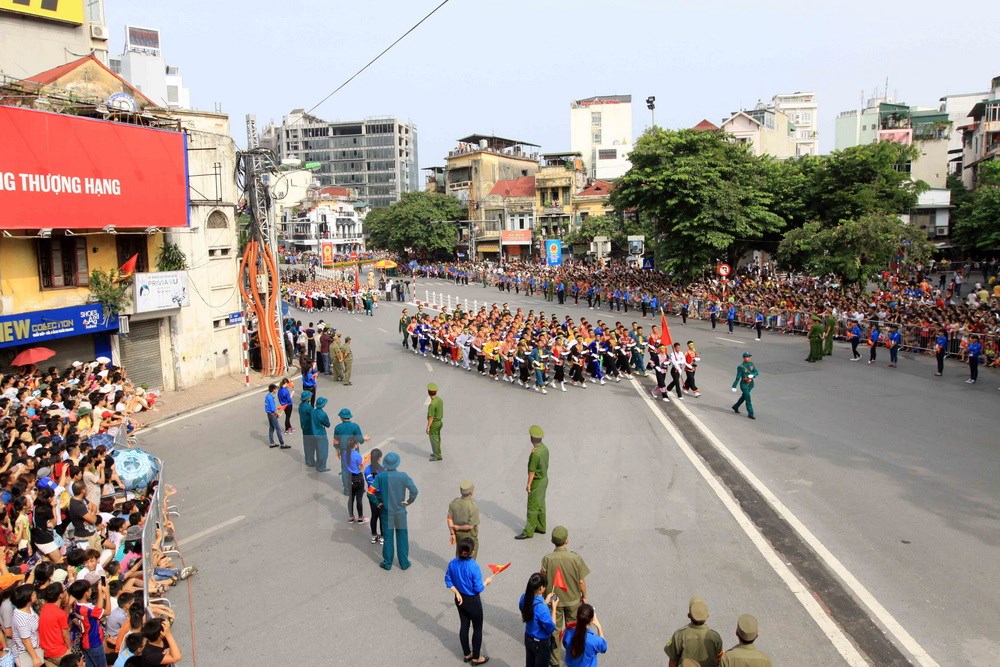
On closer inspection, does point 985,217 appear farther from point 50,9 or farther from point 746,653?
point 50,9

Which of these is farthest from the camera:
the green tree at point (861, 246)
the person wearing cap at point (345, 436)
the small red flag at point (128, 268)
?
the green tree at point (861, 246)

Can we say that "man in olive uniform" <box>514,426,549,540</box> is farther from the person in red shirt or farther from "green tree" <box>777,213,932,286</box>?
"green tree" <box>777,213,932,286</box>

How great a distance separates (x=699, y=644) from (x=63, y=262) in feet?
63.1

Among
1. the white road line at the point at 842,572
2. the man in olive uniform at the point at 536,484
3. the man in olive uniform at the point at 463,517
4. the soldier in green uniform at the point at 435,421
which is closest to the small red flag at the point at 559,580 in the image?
the man in olive uniform at the point at 463,517

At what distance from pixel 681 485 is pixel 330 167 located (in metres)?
128

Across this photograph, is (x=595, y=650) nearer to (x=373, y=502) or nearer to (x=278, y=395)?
(x=373, y=502)

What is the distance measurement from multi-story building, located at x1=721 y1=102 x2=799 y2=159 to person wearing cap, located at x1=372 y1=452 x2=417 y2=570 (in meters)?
59.4

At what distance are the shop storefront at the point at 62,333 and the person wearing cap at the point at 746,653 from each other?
17773mm

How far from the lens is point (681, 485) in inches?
493

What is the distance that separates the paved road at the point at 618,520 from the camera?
26.0 ft

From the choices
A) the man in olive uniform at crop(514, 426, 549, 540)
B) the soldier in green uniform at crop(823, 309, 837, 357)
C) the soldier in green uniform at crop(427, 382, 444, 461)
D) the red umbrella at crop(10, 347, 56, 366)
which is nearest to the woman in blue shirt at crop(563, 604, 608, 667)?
the man in olive uniform at crop(514, 426, 549, 540)

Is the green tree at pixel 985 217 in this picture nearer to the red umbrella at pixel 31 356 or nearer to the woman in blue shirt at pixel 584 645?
the woman in blue shirt at pixel 584 645

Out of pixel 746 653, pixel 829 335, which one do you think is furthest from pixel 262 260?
pixel 746 653

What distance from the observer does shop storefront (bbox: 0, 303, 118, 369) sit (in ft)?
57.4
